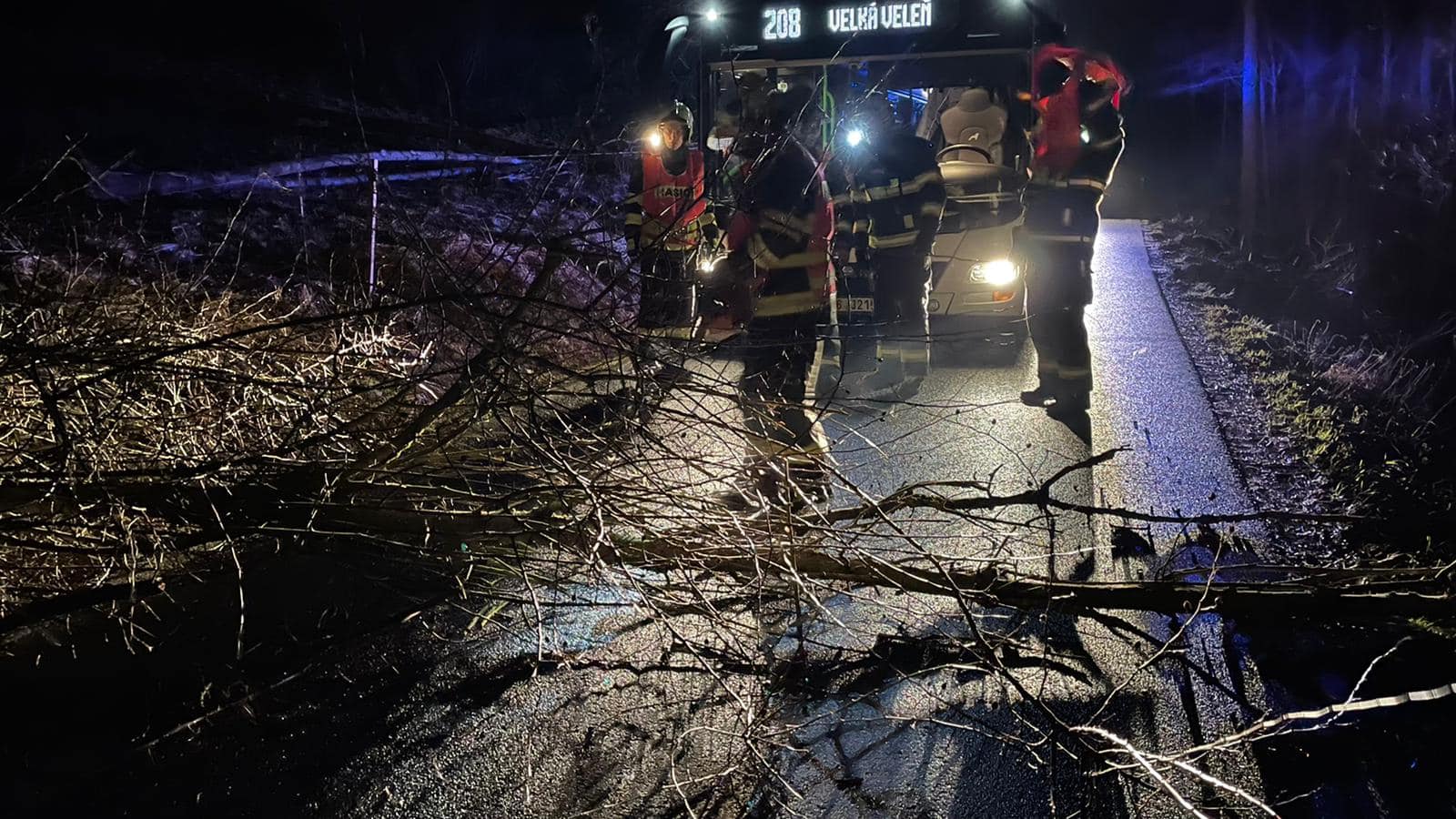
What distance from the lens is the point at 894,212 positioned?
7.11m

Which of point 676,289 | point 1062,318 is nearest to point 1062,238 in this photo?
point 1062,318

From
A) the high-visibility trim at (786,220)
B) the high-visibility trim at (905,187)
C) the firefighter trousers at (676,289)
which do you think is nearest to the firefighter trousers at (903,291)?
the high-visibility trim at (905,187)

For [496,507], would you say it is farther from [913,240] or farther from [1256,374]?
[1256,374]

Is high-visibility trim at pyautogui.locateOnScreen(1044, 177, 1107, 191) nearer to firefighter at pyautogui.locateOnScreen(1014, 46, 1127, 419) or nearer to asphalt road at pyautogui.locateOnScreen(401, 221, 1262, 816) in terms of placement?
firefighter at pyautogui.locateOnScreen(1014, 46, 1127, 419)

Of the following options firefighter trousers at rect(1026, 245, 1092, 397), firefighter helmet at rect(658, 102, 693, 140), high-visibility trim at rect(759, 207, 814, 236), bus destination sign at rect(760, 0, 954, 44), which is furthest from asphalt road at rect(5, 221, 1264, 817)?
bus destination sign at rect(760, 0, 954, 44)

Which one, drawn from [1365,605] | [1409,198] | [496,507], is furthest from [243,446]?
[1409,198]

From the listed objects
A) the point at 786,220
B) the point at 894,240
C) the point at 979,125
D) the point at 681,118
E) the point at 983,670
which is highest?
the point at 681,118

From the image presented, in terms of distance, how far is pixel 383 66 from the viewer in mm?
21969

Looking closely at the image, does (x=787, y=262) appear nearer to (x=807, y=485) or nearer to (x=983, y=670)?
(x=807, y=485)

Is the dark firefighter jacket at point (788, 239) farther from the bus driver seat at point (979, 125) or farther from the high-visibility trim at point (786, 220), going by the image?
the bus driver seat at point (979, 125)

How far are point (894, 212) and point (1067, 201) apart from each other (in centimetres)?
143

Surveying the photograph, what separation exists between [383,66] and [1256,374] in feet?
64.7

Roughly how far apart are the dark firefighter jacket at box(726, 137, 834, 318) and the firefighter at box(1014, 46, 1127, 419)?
6.75 feet

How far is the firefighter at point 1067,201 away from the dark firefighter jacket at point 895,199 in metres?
1.01
